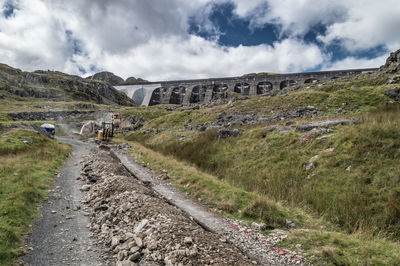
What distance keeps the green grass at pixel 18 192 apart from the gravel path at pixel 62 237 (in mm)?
365

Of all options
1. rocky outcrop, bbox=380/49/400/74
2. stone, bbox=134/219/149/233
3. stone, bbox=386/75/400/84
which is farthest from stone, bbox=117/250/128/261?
rocky outcrop, bbox=380/49/400/74

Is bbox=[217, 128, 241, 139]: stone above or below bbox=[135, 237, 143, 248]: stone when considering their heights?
above

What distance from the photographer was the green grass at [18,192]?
634cm

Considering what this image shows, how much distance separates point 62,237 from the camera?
7.22 m

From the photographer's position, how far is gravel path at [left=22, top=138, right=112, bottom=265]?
5.95m

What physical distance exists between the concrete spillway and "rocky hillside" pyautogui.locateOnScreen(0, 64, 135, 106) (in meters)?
5.08

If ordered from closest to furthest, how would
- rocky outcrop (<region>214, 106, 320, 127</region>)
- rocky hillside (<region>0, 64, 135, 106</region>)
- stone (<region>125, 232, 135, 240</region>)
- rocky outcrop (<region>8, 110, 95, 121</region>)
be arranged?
stone (<region>125, 232, 135, 240</region>)
rocky outcrop (<region>214, 106, 320, 127</region>)
rocky outcrop (<region>8, 110, 95, 121</region>)
rocky hillside (<region>0, 64, 135, 106</region>)

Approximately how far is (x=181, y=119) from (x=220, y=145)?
2376 centimetres

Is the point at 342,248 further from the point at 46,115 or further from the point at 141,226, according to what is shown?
the point at 46,115

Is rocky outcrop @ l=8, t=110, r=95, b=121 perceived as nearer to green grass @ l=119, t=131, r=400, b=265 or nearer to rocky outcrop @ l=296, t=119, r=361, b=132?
green grass @ l=119, t=131, r=400, b=265

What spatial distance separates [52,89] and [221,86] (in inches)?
3529

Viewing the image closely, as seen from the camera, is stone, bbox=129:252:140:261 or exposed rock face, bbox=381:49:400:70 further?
exposed rock face, bbox=381:49:400:70

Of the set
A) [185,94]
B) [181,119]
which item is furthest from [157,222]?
[185,94]

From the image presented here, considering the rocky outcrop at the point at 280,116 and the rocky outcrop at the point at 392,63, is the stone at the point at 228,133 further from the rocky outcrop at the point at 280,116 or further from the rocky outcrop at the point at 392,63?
the rocky outcrop at the point at 392,63
